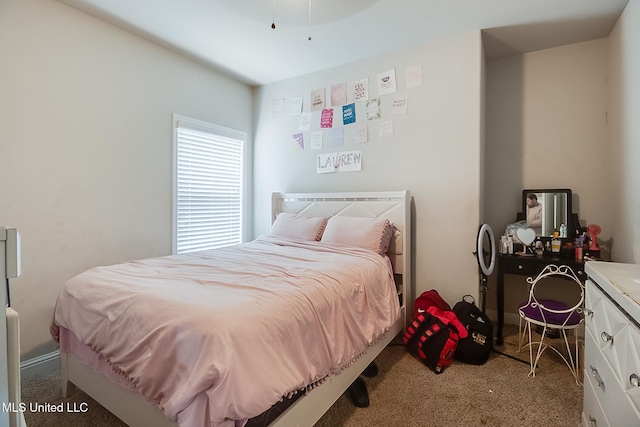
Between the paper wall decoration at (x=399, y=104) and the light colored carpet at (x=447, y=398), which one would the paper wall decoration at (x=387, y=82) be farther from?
the light colored carpet at (x=447, y=398)

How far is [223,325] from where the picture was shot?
1119 mm

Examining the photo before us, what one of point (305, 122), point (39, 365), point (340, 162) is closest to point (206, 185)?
point (305, 122)

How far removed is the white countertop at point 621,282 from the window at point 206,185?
3196 mm

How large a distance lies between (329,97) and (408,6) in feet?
4.04

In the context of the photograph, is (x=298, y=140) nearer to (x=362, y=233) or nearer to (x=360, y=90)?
(x=360, y=90)

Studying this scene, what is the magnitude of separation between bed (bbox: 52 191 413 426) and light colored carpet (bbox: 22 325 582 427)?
173 mm

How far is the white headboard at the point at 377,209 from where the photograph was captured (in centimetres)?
270

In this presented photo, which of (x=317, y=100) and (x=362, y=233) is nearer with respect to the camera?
(x=362, y=233)

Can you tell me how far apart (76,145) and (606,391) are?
3.46m

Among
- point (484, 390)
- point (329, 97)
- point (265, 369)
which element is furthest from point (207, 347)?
point (329, 97)

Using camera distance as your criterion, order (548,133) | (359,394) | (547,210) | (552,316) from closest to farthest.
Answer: (359,394), (552,316), (547,210), (548,133)

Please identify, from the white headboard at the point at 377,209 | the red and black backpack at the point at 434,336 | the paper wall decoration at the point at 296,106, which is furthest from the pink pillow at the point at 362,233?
the paper wall decoration at the point at 296,106

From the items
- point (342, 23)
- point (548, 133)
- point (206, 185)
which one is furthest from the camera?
point (206, 185)

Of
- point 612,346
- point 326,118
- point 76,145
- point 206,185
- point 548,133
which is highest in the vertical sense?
point 326,118
